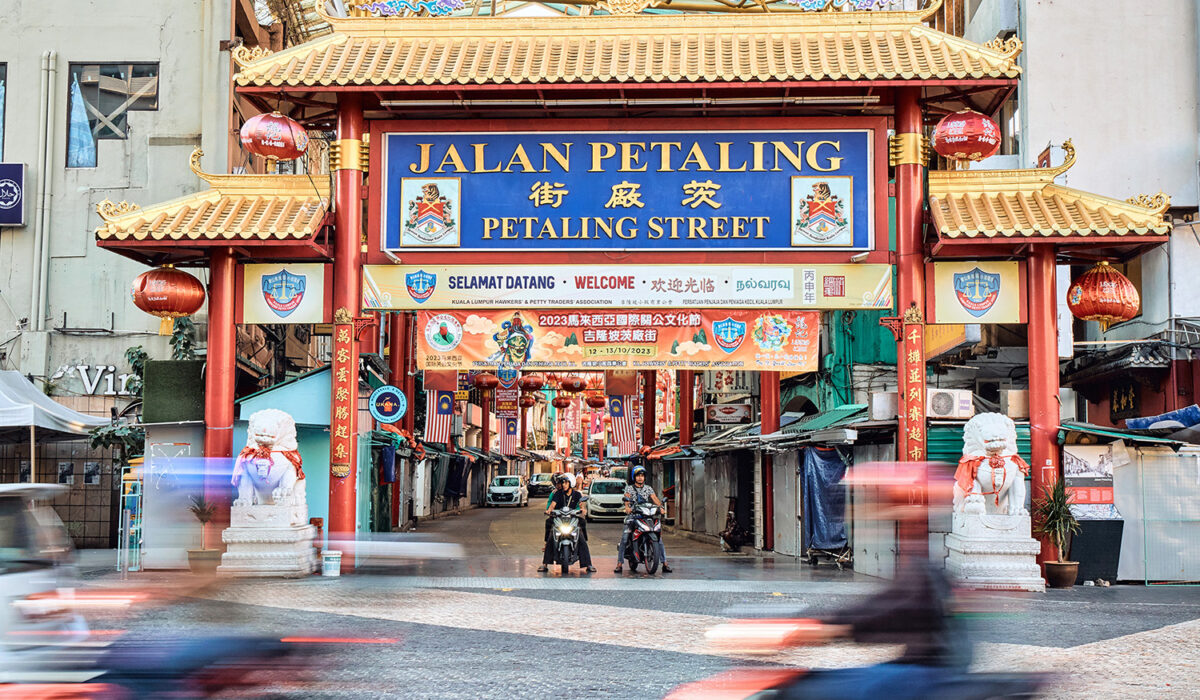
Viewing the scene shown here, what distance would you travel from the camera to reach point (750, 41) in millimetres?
19359

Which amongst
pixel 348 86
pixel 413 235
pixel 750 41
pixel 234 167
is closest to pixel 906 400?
pixel 750 41

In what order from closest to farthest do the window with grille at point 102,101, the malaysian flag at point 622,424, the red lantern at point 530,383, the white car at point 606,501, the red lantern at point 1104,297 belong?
the red lantern at point 1104,297
the window with grille at point 102,101
the malaysian flag at point 622,424
the red lantern at point 530,383
the white car at point 606,501

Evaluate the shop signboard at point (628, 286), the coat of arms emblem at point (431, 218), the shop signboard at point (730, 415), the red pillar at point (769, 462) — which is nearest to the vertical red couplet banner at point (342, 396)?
the shop signboard at point (628, 286)

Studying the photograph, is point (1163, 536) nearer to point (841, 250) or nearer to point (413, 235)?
point (841, 250)

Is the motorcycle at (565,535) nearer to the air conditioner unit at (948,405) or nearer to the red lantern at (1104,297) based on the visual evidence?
the air conditioner unit at (948,405)

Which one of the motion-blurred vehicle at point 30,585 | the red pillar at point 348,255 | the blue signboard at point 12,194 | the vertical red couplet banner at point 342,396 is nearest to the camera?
the motion-blurred vehicle at point 30,585

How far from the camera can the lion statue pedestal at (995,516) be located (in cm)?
1681

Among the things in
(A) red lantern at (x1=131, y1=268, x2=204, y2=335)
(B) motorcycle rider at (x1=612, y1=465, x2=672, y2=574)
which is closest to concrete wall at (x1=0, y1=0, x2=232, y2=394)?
(A) red lantern at (x1=131, y1=268, x2=204, y2=335)

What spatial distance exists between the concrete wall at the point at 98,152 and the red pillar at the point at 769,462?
1274 centimetres

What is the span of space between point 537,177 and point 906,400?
671 centimetres

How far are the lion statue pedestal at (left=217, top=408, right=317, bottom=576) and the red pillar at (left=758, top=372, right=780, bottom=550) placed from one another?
1062 centimetres

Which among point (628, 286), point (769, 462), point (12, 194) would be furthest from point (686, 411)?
point (12, 194)

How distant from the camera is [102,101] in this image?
26.5m

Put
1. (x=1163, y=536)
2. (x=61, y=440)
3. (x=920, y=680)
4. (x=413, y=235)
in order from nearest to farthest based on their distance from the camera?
(x=920, y=680), (x=1163, y=536), (x=413, y=235), (x=61, y=440)
